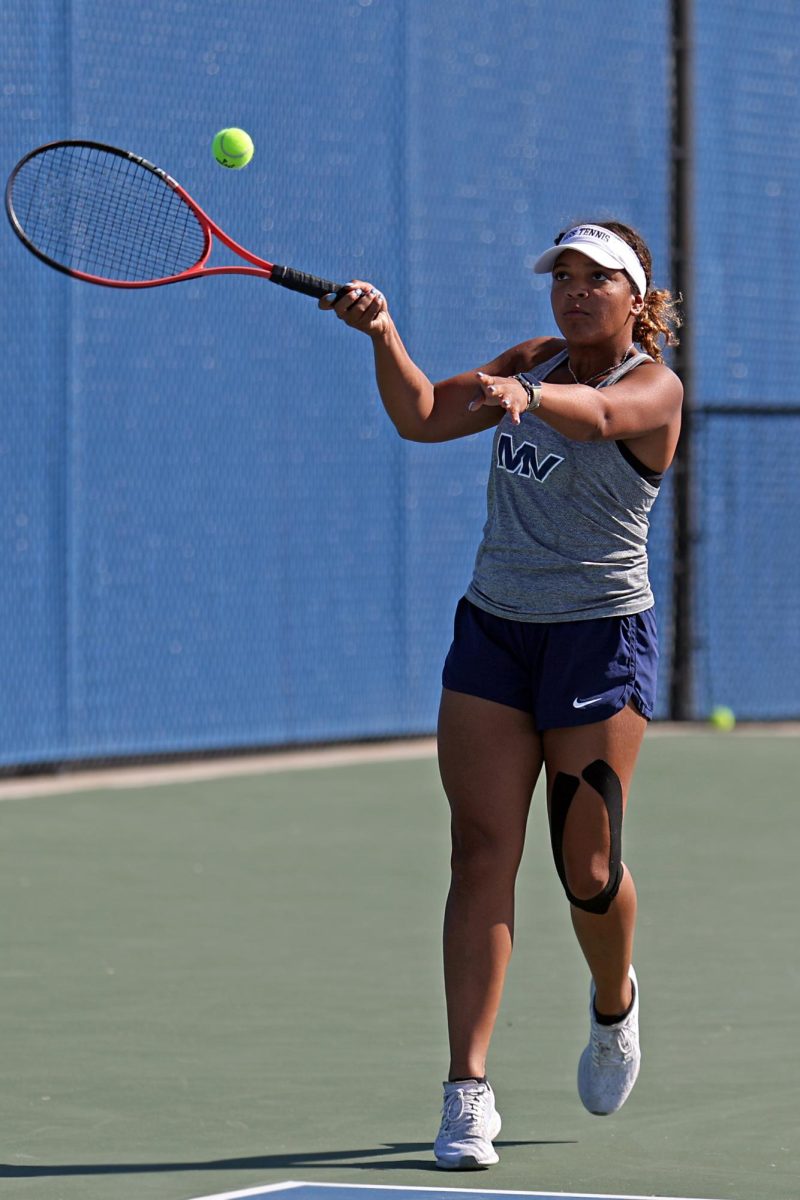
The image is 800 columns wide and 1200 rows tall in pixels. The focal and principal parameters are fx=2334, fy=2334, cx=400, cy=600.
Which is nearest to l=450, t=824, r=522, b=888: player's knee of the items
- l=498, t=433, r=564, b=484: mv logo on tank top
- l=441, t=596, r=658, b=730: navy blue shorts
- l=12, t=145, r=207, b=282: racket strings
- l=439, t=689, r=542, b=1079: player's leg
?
l=439, t=689, r=542, b=1079: player's leg

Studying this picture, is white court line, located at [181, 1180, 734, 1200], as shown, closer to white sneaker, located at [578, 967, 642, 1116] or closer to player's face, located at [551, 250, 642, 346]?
white sneaker, located at [578, 967, 642, 1116]

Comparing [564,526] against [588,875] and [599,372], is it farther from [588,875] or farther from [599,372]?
[588,875]

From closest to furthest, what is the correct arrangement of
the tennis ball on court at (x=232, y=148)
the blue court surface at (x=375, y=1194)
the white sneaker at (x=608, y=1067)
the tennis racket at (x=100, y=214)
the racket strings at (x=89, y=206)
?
the blue court surface at (x=375, y=1194) < the white sneaker at (x=608, y=1067) < the tennis ball on court at (x=232, y=148) < the tennis racket at (x=100, y=214) < the racket strings at (x=89, y=206)

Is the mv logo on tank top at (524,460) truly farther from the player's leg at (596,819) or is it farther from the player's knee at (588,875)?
the player's knee at (588,875)

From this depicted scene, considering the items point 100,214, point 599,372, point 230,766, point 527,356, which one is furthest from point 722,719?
point 599,372

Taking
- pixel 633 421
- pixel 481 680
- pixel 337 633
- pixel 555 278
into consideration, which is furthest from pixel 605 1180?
pixel 337 633

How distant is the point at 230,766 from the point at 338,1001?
462cm

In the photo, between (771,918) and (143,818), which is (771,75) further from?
(771,918)

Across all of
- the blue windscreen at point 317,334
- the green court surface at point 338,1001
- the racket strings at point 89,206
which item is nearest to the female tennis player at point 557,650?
the green court surface at point 338,1001

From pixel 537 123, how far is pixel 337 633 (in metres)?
2.72

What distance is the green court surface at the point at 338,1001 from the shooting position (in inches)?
170

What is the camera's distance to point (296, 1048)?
525 centimetres

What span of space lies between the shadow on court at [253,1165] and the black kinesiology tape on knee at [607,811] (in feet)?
1.87

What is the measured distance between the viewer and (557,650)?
4410 mm
